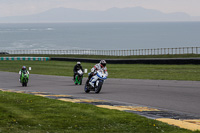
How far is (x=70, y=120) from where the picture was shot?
421 inches

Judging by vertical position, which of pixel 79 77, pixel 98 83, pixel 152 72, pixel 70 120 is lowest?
pixel 70 120

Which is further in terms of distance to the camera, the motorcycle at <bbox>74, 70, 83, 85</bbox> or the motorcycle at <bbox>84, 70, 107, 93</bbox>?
the motorcycle at <bbox>74, 70, 83, 85</bbox>

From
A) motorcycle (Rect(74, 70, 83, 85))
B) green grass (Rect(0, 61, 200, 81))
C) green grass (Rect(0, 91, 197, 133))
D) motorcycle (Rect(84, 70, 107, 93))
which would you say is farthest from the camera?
green grass (Rect(0, 61, 200, 81))

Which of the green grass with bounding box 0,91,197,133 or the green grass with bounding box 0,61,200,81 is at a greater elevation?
the green grass with bounding box 0,61,200,81

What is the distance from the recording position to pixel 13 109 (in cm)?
1234

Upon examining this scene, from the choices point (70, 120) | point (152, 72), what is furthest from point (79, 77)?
point (70, 120)

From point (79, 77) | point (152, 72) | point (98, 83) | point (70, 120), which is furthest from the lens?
point (152, 72)

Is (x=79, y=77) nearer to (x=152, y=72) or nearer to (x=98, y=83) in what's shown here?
(x=98, y=83)

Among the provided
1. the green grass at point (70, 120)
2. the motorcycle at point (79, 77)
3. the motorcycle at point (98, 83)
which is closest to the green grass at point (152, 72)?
the motorcycle at point (79, 77)

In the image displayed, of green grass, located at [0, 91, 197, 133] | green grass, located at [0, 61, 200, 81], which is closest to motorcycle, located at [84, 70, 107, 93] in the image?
green grass, located at [0, 91, 197, 133]

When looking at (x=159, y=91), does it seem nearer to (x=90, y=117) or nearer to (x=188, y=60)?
(x=90, y=117)

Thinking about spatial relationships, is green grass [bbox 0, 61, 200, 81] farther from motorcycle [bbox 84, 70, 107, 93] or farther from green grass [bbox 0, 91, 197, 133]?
green grass [bbox 0, 91, 197, 133]

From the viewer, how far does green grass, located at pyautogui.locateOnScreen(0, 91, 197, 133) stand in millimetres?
9477

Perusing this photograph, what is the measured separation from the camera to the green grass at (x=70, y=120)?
9.48m
